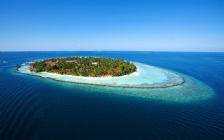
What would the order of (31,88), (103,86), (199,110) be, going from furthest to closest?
1. (103,86)
2. (31,88)
3. (199,110)

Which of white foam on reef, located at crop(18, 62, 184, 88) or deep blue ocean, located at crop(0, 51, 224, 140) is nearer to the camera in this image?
deep blue ocean, located at crop(0, 51, 224, 140)

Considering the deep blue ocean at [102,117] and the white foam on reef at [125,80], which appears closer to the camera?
the deep blue ocean at [102,117]

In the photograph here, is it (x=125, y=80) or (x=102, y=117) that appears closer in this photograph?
(x=102, y=117)

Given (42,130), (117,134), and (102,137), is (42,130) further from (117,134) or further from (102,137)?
(117,134)

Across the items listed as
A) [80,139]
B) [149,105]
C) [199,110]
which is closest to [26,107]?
[80,139]

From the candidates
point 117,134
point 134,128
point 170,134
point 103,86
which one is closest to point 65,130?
point 117,134

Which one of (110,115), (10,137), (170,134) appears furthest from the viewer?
(110,115)

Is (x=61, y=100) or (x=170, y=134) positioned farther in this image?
(x=61, y=100)

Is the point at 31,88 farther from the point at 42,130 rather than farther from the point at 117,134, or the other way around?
the point at 117,134

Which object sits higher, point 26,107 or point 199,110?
point 26,107
